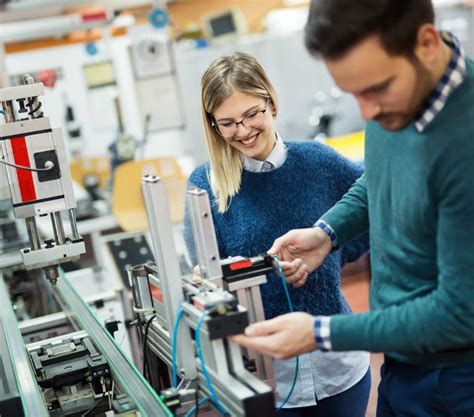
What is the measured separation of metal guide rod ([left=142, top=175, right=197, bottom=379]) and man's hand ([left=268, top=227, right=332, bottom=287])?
28cm

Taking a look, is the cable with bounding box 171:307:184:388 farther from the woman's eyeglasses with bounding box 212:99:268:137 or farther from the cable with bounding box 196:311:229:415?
the woman's eyeglasses with bounding box 212:99:268:137

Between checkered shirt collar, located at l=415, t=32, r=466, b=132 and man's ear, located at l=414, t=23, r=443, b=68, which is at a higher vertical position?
man's ear, located at l=414, t=23, r=443, b=68

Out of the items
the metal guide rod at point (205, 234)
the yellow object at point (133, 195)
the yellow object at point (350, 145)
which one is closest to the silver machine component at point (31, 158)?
the metal guide rod at point (205, 234)

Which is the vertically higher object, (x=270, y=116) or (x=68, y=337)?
(x=270, y=116)

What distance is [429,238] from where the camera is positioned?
1.22 metres

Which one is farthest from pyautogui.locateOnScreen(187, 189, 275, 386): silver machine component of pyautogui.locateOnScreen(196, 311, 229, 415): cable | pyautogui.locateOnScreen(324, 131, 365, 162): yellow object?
pyautogui.locateOnScreen(324, 131, 365, 162): yellow object

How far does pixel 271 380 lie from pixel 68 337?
2.64 ft

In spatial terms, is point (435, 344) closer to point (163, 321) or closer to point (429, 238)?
point (429, 238)

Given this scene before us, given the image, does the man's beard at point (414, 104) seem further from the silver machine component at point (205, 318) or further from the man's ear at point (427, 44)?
the silver machine component at point (205, 318)

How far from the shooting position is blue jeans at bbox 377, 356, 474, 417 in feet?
4.46

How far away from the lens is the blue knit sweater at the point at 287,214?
1878mm

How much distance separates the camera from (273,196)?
190 centimetres

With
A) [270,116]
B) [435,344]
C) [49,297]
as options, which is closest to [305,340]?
[435,344]

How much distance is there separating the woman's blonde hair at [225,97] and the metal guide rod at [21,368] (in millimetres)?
612
